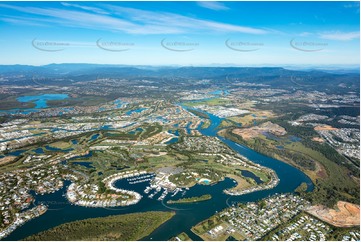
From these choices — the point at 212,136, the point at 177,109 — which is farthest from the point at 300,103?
the point at 212,136

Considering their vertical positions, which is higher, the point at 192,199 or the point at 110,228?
the point at 192,199

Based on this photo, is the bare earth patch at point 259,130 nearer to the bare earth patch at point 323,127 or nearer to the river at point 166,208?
the bare earth patch at point 323,127

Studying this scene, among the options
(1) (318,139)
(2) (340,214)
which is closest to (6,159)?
(2) (340,214)

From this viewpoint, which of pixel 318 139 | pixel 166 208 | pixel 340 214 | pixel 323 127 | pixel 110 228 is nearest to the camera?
pixel 110 228

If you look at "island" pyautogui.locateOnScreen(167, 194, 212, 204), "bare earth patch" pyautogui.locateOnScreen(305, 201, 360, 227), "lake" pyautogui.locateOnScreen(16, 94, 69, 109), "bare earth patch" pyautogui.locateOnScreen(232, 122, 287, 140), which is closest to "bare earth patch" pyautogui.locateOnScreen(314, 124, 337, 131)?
"bare earth patch" pyautogui.locateOnScreen(232, 122, 287, 140)

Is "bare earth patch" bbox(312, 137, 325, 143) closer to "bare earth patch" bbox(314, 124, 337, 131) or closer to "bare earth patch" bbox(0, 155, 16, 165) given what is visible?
"bare earth patch" bbox(314, 124, 337, 131)

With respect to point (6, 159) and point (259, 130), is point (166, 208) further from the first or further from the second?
point (259, 130)

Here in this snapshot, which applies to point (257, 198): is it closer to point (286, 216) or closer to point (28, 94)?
point (286, 216)
